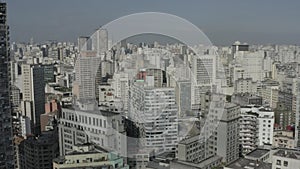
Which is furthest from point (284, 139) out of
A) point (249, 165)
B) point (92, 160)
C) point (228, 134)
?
point (92, 160)

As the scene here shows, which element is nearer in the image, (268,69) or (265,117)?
(265,117)

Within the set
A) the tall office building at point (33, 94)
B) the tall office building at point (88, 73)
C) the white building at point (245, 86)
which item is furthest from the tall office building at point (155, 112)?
the white building at point (245, 86)

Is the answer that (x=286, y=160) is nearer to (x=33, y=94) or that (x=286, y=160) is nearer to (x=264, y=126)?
(x=264, y=126)

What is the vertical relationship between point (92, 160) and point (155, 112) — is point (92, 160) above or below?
below

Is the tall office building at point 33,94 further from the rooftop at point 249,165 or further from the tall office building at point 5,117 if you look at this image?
the rooftop at point 249,165

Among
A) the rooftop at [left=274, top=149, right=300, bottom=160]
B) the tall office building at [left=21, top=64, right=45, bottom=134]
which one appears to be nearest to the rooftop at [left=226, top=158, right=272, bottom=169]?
the rooftop at [left=274, top=149, right=300, bottom=160]

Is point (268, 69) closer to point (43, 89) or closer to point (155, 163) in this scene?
point (43, 89)

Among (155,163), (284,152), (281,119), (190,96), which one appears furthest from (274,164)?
(281,119)

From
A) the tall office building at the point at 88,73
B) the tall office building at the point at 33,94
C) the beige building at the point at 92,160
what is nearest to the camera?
the beige building at the point at 92,160
